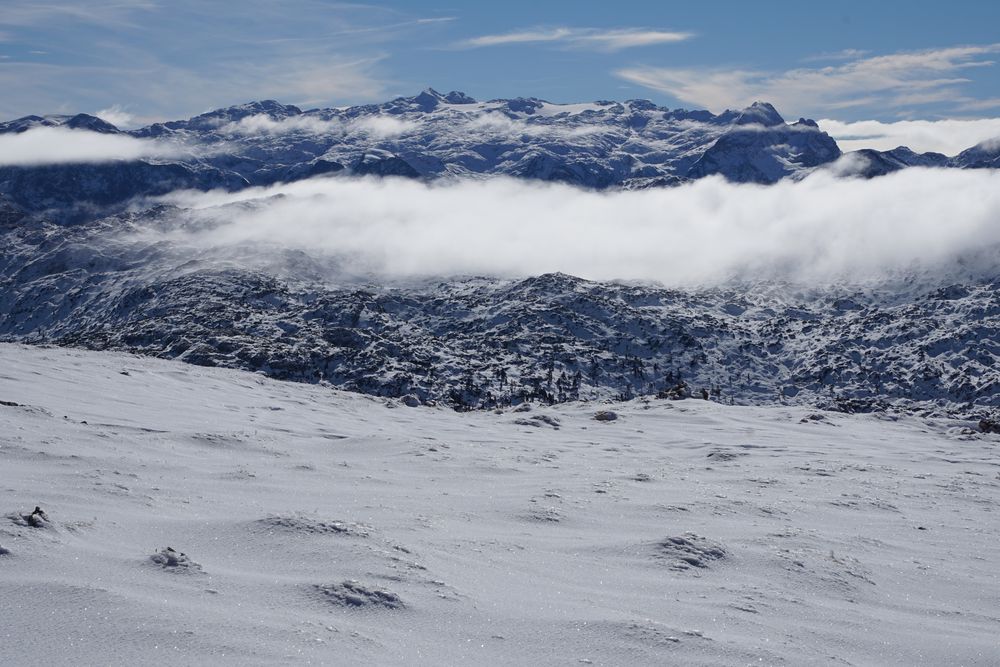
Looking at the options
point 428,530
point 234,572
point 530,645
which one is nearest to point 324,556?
point 234,572

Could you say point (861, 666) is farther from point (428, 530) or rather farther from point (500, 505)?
point (500, 505)

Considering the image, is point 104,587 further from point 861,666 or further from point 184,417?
point 184,417

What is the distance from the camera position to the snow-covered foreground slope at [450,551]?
9.66 m

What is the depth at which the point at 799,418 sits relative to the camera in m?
46.7

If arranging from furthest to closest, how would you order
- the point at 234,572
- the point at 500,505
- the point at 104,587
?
the point at 500,505 < the point at 234,572 < the point at 104,587

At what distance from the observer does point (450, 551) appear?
13859mm

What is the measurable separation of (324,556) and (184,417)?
60.1 feet

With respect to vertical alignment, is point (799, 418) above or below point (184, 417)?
below

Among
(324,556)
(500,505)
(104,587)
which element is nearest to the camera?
(104,587)

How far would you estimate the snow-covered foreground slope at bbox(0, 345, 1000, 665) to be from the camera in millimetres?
9656

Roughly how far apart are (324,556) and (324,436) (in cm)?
1676

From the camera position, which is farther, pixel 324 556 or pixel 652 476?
pixel 652 476

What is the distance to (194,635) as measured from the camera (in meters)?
8.92

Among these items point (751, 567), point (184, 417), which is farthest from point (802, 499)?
point (184, 417)
